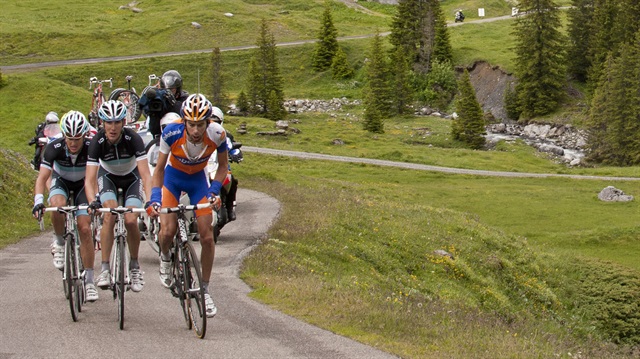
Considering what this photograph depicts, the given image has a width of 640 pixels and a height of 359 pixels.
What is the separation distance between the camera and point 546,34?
297 feet

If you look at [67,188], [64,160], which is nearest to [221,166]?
[64,160]

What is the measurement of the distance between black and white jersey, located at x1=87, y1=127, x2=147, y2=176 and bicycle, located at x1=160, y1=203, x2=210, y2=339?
159 cm

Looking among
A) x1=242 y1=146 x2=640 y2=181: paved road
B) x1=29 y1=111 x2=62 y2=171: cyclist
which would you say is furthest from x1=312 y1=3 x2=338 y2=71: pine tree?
x1=29 y1=111 x2=62 y2=171: cyclist

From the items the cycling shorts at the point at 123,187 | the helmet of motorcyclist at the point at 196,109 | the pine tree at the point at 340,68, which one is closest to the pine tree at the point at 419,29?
the pine tree at the point at 340,68

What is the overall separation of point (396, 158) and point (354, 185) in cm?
1797

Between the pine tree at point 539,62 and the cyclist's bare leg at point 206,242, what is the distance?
80.9 meters

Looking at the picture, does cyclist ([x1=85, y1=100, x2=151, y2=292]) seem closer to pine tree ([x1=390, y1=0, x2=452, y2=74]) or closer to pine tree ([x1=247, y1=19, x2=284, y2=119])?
pine tree ([x1=247, y1=19, x2=284, y2=119])

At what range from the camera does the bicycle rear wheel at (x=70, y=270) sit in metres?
11.8

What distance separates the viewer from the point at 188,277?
1116 cm

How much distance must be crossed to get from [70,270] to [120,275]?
0.96 metres

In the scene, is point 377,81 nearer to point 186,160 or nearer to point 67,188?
point 67,188

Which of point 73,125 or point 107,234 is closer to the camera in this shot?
point 107,234

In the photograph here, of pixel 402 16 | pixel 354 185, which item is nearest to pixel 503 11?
pixel 402 16

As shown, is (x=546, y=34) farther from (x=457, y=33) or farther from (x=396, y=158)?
Result: (x=396, y=158)
